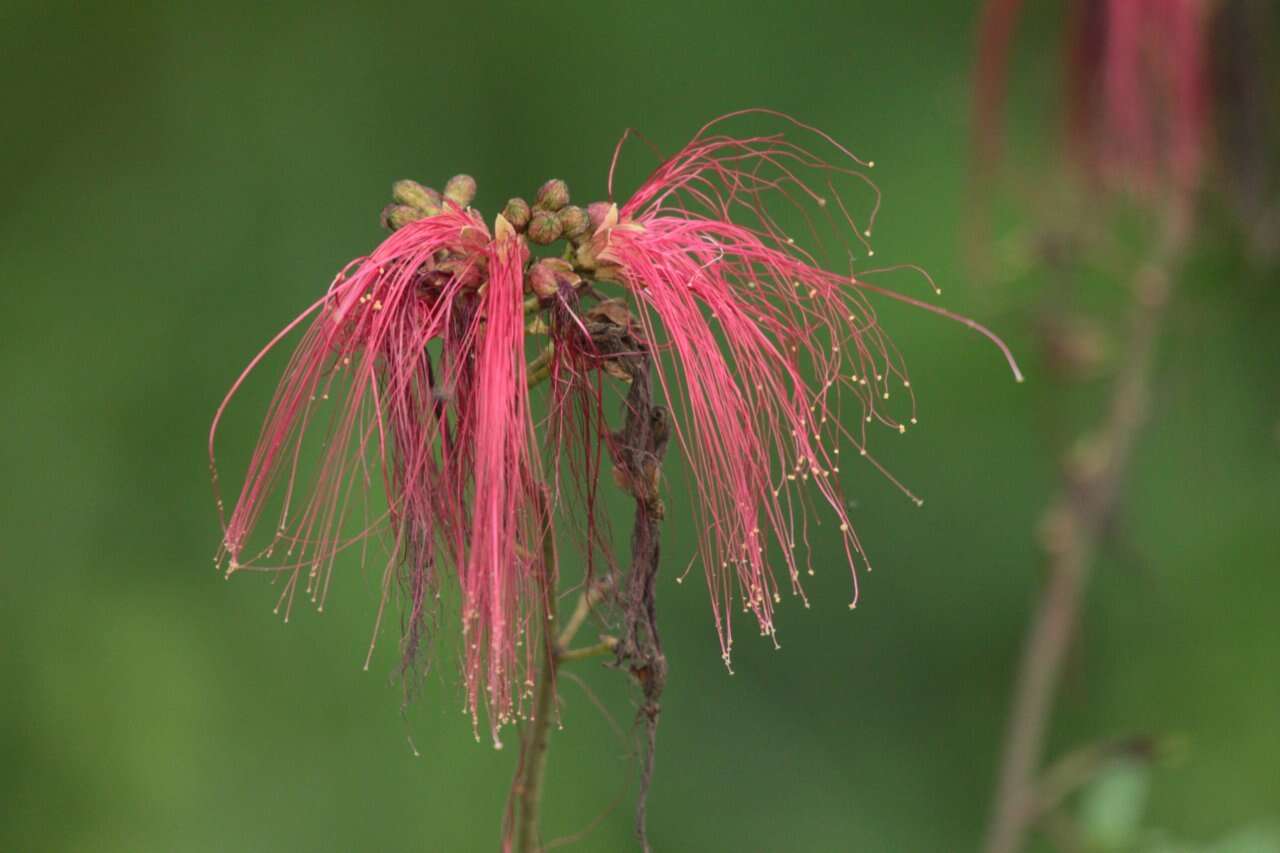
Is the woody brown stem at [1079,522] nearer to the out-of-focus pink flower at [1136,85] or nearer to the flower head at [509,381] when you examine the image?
the out-of-focus pink flower at [1136,85]

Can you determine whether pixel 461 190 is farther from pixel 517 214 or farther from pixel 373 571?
pixel 373 571

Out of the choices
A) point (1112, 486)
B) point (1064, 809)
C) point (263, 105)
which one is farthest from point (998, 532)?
point (263, 105)

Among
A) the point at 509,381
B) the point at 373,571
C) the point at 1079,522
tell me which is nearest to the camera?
the point at 509,381

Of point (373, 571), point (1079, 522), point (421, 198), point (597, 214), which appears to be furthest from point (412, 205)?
point (373, 571)

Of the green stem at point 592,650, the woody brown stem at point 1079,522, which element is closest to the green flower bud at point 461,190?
the green stem at point 592,650

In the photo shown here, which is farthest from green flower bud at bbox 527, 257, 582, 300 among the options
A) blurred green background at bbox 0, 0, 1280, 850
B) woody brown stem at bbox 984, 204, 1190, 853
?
blurred green background at bbox 0, 0, 1280, 850

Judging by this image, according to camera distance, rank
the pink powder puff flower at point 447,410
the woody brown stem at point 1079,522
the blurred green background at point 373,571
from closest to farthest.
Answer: the pink powder puff flower at point 447,410
the woody brown stem at point 1079,522
the blurred green background at point 373,571

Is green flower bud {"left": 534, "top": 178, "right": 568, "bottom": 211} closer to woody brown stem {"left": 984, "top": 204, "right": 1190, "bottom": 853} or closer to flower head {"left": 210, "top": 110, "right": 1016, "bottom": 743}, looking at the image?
flower head {"left": 210, "top": 110, "right": 1016, "bottom": 743}

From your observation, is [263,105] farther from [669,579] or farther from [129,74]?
[669,579]
